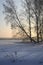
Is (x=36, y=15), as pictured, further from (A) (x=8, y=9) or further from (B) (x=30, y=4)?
(A) (x=8, y=9)

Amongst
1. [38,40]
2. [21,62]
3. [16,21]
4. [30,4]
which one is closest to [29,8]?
[30,4]

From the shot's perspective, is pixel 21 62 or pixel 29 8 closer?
pixel 21 62

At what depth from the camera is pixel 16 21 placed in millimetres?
31906

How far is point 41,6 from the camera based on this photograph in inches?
1265

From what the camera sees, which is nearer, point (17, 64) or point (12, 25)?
point (17, 64)

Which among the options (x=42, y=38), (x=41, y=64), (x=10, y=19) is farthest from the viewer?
(x=42, y=38)

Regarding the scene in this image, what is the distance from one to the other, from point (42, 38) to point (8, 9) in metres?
6.74

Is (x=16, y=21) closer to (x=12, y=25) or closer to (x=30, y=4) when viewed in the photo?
(x=12, y=25)

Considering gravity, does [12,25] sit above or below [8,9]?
below

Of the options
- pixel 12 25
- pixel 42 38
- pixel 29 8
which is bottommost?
pixel 42 38

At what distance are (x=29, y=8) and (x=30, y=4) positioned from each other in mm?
584

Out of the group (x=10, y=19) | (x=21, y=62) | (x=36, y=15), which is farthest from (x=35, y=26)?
(x=21, y=62)

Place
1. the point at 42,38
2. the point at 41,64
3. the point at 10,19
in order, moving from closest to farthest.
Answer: the point at 41,64
the point at 10,19
the point at 42,38

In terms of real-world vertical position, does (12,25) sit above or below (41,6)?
below
